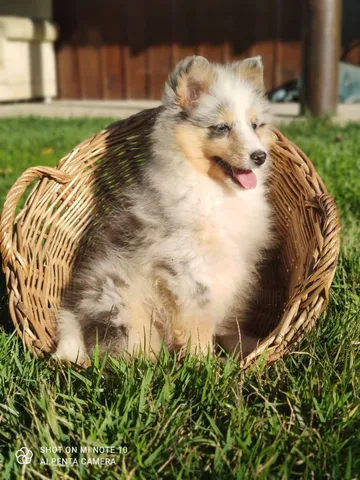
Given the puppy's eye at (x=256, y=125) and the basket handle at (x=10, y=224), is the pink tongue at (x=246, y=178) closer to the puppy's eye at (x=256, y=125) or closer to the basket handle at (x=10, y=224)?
the puppy's eye at (x=256, y=125)

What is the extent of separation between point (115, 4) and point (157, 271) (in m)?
9.37

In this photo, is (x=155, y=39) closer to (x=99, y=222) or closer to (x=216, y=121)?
(x=99, y=222)

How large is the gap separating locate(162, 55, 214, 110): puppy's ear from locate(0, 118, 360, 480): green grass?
114 cm

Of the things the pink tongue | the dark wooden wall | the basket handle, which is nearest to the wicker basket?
the basket handle

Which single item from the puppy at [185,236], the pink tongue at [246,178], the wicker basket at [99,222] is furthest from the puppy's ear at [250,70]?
the pink tongue at [246,178]

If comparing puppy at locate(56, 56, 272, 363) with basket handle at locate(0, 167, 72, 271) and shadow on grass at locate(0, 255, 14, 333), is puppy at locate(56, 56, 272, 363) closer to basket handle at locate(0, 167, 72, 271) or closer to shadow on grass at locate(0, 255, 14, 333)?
shadow on grass at locate(0, 255, 14, 333)

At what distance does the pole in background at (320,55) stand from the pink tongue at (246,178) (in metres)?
4.72

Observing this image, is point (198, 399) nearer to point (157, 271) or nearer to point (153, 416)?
point (153, 416)

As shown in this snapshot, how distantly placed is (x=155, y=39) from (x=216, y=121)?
8.65m

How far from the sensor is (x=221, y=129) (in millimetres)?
2611

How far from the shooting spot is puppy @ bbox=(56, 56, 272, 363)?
2533 millimetres

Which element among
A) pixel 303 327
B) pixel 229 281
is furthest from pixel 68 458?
pixel 229 281

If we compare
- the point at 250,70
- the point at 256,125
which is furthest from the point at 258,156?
the point at 250,70

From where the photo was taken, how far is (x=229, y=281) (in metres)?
2.66
